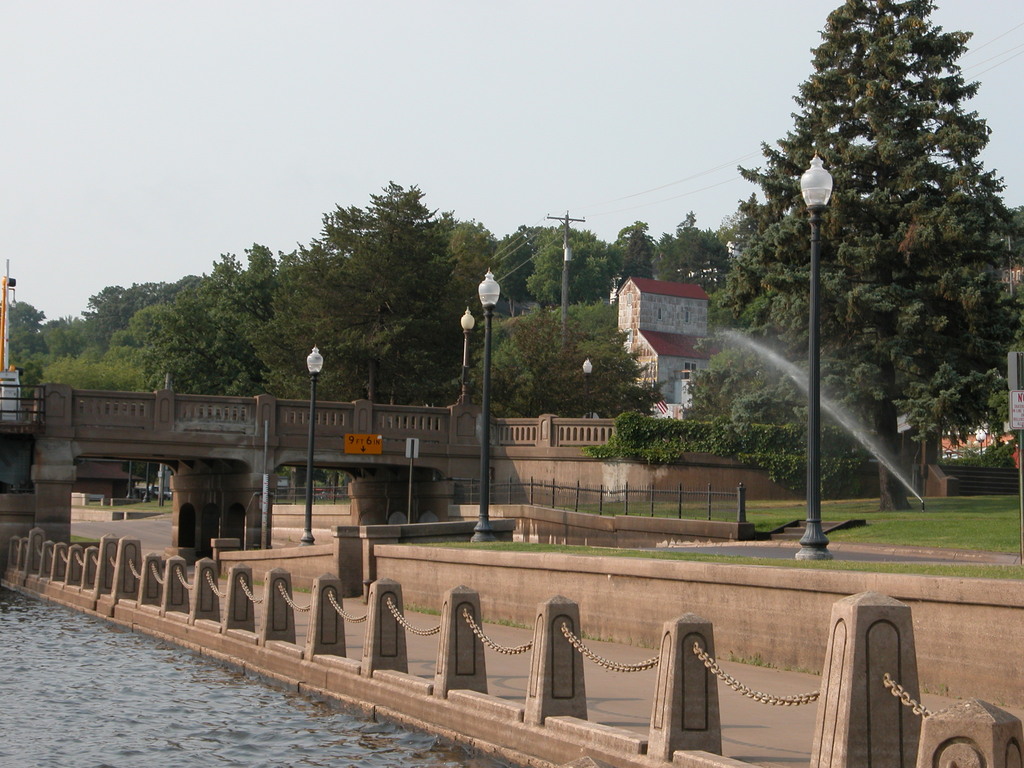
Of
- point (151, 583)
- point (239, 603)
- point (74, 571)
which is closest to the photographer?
point (239, 603)

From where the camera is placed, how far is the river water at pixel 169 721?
12.7 meters

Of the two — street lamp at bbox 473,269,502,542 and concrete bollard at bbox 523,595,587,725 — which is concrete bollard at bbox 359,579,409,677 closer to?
concrete bollard at bbox 523,595,587,725

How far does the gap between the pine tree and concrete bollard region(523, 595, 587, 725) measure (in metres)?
27.2

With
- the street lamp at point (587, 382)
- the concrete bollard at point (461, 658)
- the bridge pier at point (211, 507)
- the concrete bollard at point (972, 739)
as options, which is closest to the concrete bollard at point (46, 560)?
the bridge pier at point (211, 507)

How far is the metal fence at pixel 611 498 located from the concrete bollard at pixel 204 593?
18048 millimetres

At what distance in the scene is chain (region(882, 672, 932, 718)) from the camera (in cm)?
719

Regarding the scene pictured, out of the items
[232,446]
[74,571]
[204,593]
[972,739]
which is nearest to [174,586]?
[204,593]

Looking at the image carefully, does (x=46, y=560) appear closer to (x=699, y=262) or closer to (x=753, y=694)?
(x=753, y=694)

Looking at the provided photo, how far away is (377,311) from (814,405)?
46.9m

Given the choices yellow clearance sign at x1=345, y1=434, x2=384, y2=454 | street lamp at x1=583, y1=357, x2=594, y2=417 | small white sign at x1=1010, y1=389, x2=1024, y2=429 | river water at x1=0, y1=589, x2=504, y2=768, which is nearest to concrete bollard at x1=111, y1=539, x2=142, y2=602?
river water at x1=0, y1=589, x2=504, y2=768

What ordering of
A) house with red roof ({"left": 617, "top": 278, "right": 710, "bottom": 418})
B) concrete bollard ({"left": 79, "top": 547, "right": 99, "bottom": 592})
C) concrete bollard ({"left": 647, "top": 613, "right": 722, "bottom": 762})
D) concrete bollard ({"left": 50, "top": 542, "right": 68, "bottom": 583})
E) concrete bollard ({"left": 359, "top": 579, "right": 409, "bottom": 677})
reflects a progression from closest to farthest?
concrete bollard ({"left": 647, "top": 613, "right": 722, "bottom": 762}) < concrete bollard ({"left": 359, "top": 579, "right": 409, "bottom": 677}) < concrete bollard ({"left": 79, "top": 547, "right": 99, "bottom": 592}) < concrete bollard ({"left": 50, "top": 542, "right": 68, "bottom": 583}) < house with red roof ({"left": 617, "top": 278, "right": 710, "bottom": 418})

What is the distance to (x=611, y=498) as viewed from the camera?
44.8 m

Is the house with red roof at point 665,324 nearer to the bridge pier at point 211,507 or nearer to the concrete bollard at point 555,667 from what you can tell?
the bridge pier at point 211,507

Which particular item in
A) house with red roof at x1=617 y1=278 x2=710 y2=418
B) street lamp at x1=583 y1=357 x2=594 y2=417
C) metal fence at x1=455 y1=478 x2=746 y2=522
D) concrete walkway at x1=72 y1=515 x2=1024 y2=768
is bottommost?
concrete walkway at x1=72 y1=515 x2=1024 y2=768
